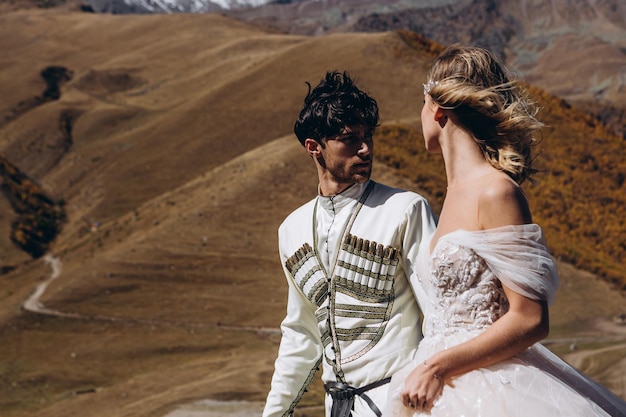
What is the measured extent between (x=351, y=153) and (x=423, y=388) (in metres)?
1.29

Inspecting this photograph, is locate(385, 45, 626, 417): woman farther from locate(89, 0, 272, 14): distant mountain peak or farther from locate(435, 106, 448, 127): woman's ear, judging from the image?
locate(89, 0, 272, 14): distant mountain peak

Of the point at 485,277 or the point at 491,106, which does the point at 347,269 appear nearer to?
the point at 485,277

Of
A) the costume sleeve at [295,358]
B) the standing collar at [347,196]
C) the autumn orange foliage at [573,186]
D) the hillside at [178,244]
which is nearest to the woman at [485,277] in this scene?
the standing collar at [347,196]

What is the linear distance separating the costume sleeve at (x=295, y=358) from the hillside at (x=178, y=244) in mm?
7213

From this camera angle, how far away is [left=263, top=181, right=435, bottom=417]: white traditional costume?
362 cm

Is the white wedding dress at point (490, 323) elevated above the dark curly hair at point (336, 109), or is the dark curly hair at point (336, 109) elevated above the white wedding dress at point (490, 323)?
the dark curly hair at point (336, 109)

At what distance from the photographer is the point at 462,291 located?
285cm

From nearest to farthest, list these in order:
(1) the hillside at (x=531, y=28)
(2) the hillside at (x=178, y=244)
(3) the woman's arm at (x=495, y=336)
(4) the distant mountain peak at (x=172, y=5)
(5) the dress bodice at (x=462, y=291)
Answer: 1. (3) the woman's arm at (x=495, y=336)
2. (5) the dress bodice at (x=462, y=291)
3. (2) the hillside at (x=178, y=244)
4. (1) the hillside at (x=531, y=28)
5. (4) the distant mountain peak at (x=172, y=5)

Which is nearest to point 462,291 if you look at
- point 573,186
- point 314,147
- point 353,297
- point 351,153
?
point 353,297

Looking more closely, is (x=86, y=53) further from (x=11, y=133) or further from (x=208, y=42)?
(x=11, y=133)

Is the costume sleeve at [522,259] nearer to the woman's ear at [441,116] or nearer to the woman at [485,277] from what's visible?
the woman at [485,277]

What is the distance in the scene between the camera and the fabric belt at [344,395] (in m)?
3.61

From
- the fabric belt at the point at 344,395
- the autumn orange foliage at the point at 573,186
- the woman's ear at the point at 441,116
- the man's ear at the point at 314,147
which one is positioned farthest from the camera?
the autumn orange foliage at the point at 573,186

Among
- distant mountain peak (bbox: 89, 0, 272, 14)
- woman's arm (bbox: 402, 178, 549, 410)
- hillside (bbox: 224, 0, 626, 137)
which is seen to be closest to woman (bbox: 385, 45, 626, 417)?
woman's arm (bbox: 402, 178, 549, 410)
